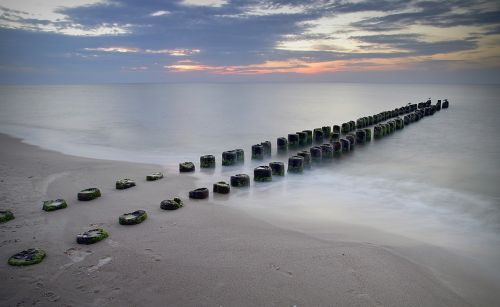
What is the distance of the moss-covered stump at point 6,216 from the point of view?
516 centimetres

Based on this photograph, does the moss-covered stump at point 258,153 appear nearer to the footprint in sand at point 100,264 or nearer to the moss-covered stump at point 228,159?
the moss-covered stump at point 228,159

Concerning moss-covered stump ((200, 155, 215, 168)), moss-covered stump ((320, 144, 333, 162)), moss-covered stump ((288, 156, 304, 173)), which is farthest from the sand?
moss-covered stump ((320, 144, 333, 162))

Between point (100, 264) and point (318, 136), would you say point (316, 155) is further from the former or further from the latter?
point (100, 264)

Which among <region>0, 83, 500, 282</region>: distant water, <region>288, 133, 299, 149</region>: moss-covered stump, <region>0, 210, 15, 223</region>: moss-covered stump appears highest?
<region>288, 133, 299, 149</region>: moss-covered stump

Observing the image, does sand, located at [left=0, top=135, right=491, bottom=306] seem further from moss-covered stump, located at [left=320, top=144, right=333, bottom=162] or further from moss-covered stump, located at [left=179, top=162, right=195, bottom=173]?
moss-covered stump, located at [left=320, top=144, right=333, bottom=162]

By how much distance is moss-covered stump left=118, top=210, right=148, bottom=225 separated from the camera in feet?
16.6

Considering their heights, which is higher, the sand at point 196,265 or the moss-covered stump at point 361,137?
the moss-covered stump at point 361,137

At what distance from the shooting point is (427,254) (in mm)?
4551

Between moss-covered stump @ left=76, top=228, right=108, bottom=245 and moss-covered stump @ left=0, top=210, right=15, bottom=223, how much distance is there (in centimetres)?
148

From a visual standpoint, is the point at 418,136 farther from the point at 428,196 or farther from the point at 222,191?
the point at 222,191

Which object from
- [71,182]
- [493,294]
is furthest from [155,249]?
[71,182]

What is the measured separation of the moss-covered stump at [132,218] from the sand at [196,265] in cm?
8

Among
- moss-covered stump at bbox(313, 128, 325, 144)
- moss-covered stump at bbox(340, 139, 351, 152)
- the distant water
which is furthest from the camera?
moss-covered stump at bbox(313, 128, 325, 144)

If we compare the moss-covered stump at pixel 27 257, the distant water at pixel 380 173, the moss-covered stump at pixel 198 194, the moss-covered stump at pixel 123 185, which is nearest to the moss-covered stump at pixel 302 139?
the distant water at pixel 380 173
